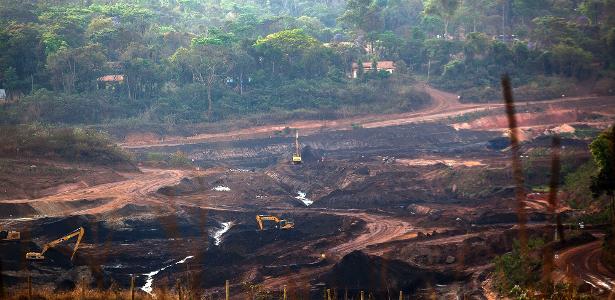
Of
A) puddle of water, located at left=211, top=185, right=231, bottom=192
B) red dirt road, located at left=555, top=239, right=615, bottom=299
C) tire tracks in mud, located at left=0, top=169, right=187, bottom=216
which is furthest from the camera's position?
puddle of water, located at left=211, top=185, right=231, bottom=192

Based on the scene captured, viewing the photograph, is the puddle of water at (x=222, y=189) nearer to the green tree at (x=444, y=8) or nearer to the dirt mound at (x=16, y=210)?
the dirt mound at (x=16, y=210)

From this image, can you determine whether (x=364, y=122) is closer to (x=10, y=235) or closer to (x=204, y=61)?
(x=204, y=61)

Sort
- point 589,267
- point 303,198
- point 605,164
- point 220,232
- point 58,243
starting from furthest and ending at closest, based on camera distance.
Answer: point 303,198 → point 220,232 → point 58,243 → point 605,164 → point 589,267

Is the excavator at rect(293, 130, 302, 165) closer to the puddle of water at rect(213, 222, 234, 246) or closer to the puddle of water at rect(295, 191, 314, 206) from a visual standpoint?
the puddle of water at rect(295, 191, 314, 206)

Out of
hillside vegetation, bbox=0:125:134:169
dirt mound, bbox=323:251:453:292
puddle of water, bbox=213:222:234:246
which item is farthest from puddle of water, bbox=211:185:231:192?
dirt mound, bbox=323:251:453:292

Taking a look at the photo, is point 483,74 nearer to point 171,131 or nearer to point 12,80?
point 171,131

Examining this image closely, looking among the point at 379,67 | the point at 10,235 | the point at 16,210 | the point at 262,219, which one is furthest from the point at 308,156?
the point at 10,235

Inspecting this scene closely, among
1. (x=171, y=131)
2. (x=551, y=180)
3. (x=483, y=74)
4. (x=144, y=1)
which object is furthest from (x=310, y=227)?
(x=144, y=1)
